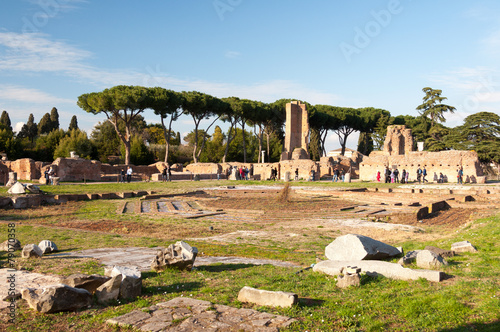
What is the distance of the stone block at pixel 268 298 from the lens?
14.8 feet

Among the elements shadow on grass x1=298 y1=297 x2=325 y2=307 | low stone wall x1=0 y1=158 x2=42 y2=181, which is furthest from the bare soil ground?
low stone wall x1=0 y1=158 x2=42 y2=181

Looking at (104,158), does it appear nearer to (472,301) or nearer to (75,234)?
(75,234)

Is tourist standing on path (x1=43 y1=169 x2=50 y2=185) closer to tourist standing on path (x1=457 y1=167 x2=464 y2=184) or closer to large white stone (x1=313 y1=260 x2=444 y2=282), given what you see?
large white stone (x1=313 y1=260 x2=444 y2=282)

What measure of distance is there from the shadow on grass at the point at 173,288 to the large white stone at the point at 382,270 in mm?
1833

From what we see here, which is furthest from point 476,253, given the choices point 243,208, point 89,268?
point 243,208

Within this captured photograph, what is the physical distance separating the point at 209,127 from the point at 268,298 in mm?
50647

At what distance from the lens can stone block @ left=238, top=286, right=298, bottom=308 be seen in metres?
4.50

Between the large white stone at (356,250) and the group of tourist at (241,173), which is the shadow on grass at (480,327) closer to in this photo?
the large white stone at (356,250)

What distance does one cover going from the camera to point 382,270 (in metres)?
5.77

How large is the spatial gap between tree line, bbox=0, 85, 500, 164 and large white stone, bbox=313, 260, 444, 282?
40.7 m

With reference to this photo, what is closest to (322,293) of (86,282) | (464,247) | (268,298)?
(268,298)

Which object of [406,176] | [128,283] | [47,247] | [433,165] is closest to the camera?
[128,283]

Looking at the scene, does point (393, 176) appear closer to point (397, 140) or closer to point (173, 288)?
point (397, 140)

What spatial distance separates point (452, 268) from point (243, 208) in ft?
35.2
